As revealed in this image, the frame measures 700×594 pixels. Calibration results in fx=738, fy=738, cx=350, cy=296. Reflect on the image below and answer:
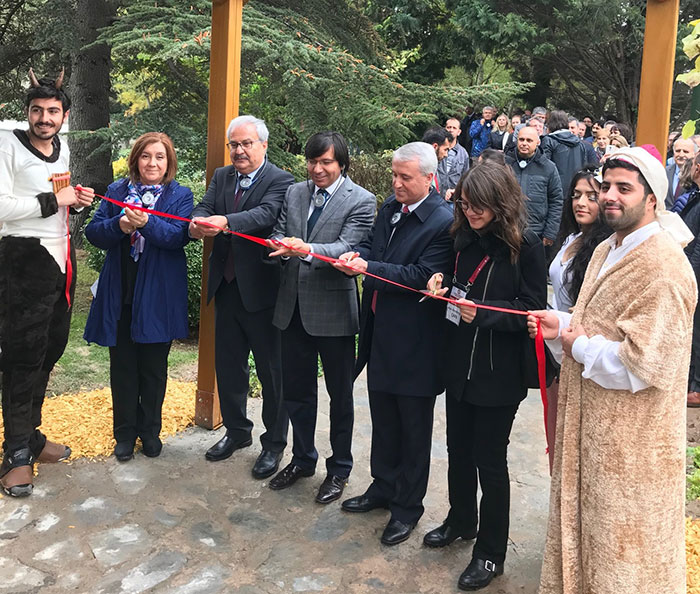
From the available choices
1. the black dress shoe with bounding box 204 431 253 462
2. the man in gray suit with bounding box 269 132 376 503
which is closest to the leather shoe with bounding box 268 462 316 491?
the man in gray suit with bounding box 269 132 376 503

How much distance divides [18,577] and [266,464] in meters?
1.64

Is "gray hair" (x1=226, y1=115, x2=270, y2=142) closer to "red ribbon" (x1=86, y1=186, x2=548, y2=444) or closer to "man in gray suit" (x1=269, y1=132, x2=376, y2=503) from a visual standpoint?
"man in gray suit" (x1=269, y1=132, x2=376, y2=503)

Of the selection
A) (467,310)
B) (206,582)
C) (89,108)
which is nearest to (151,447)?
(206,582)

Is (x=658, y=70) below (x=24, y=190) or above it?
above

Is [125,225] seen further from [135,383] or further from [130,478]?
[130,478]

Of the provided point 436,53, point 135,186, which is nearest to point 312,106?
point 135,186

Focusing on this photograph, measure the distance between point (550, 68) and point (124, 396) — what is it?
60.4ft

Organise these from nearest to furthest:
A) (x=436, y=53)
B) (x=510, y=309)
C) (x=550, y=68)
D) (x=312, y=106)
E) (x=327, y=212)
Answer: (x=510, y=309), (x=327, y=212), (x=312, y=106), (x=436, y=53), (x=550, y=68)

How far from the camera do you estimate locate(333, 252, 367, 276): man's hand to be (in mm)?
3920

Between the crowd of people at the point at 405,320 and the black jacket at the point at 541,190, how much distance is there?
2.16 meters

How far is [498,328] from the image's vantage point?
3.41m

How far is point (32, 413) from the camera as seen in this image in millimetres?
4754

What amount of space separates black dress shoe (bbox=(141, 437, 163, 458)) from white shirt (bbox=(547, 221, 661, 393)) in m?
3.19

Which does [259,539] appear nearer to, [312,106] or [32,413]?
[32,413]
